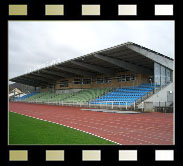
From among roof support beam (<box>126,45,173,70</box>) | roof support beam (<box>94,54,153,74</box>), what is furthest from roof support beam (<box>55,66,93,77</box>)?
roof support beam (<box>126,45,173,70</box>)

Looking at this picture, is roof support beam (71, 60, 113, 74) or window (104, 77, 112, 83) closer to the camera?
roof support beam (71, 60, 113, 74)

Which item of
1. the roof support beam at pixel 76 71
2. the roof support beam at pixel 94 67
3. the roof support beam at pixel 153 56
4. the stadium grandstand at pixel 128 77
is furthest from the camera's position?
the roof support beam at pixel 76 71

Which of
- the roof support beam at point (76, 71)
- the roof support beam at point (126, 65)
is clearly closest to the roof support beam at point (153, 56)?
the roof support beam at point (126, 65)

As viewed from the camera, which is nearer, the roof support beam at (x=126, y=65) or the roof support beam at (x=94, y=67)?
the roof support beam at (x=126, y=65)

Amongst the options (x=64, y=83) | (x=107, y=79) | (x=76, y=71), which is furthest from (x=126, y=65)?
(x=64, y=83)

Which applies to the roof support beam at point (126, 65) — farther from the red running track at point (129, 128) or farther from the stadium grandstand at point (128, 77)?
the red running track at point (129, 128)

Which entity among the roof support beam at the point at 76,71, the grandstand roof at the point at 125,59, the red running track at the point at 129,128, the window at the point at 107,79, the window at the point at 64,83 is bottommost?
the red running track at the point at 129,128

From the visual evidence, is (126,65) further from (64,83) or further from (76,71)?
(64,83)

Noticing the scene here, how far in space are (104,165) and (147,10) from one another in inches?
101

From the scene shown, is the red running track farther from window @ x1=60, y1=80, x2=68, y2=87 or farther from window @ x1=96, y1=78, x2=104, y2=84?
window @ x1=60, y1=80, x2=68, y2=87

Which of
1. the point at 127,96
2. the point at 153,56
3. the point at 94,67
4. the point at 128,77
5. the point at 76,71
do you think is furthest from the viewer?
the point at 76,71

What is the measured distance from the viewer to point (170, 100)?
69.5ft

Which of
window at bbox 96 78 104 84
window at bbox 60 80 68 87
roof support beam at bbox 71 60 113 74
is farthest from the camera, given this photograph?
window at bbox 60 80 68 87
